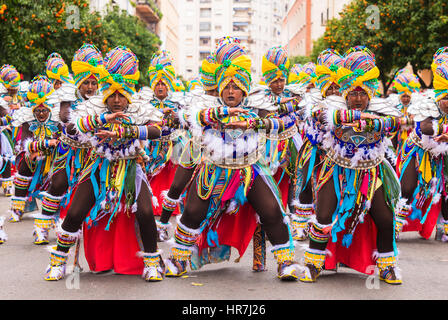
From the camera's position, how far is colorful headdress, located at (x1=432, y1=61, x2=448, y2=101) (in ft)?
23.8

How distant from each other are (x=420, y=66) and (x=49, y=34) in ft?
42.0

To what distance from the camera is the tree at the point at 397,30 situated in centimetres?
2033

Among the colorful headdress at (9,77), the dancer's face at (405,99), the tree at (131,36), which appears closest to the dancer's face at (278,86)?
the dancer's face at (405,99)

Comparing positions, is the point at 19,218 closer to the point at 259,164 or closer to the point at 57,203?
the point at 57,203

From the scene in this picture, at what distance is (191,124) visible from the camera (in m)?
6.05

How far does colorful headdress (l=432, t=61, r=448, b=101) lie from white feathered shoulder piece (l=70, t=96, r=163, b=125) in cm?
335

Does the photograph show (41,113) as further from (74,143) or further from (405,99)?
(405,99)

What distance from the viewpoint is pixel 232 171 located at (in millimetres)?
5871

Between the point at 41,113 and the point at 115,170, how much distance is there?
3.53 metres

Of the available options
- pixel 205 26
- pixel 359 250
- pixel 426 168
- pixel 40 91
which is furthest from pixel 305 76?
pixel 205 26

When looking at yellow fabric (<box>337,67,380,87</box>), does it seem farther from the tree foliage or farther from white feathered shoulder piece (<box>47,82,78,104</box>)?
the tree foliage

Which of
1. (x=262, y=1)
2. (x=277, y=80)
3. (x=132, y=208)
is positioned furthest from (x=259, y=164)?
(x=262, y=1)

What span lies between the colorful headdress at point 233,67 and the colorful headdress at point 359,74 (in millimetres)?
880

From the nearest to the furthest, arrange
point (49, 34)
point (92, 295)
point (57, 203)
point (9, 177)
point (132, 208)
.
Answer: point (92, 295)
point (132, 208)
point (57, 203)
point (9, 177)
point (49, 34)
